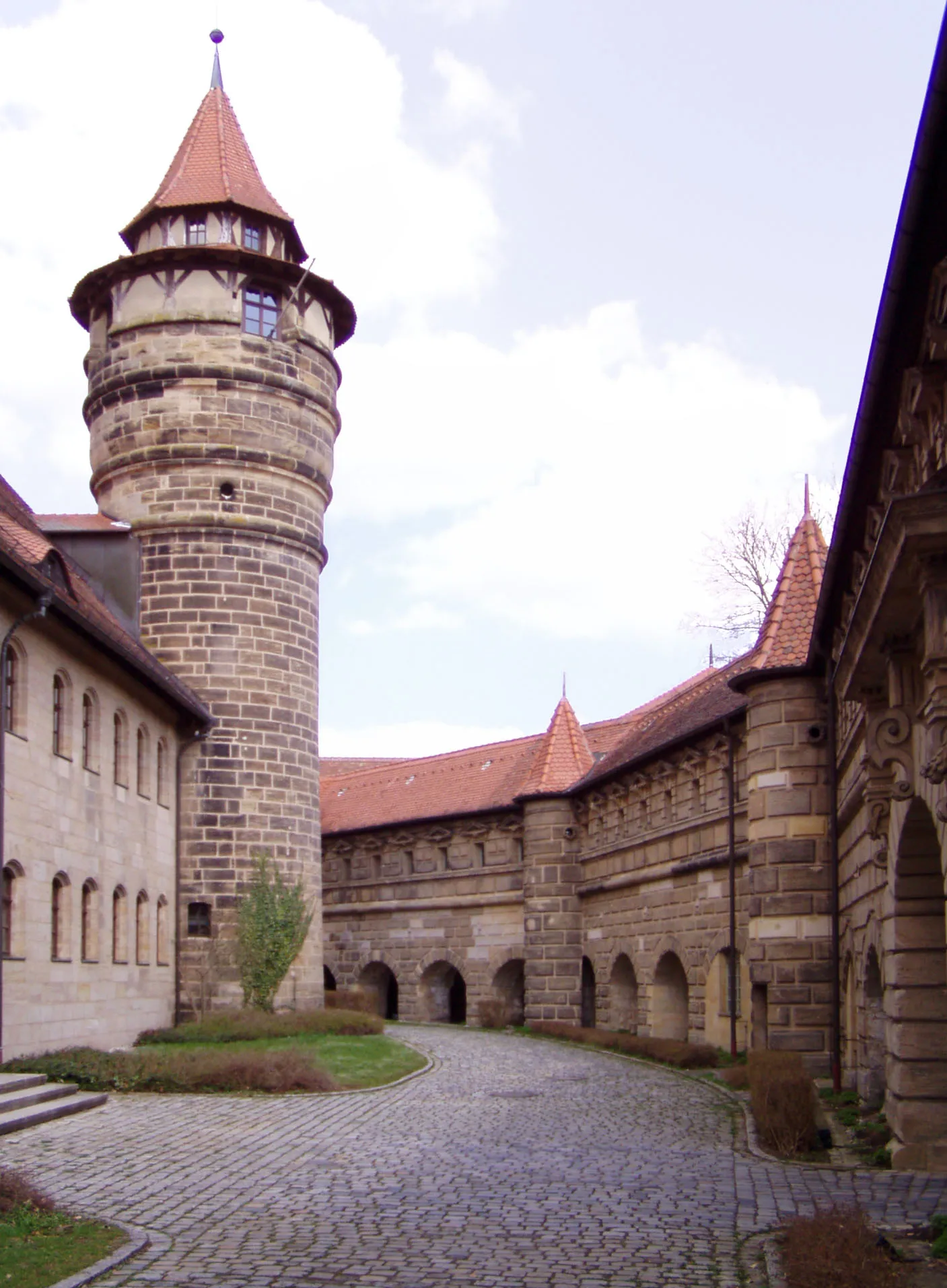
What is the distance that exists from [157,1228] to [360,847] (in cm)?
3290

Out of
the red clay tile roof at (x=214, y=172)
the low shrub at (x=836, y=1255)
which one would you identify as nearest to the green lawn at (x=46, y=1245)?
the low shrub at (x=836, y=1255)

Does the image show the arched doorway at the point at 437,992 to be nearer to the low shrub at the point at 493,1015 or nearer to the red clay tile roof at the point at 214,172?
the low shrub at the point at 493,1015

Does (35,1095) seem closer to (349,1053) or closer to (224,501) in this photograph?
(349,1053)

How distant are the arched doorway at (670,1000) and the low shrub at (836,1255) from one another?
18.3 meters

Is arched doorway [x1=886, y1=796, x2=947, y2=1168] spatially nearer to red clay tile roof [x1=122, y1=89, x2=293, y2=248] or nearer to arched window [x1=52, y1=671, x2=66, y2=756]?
arched window [x1=52, y1=671, x2=66, y2=756]

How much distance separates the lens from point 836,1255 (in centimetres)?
738

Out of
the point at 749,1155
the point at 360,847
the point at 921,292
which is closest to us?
the point at 921,292

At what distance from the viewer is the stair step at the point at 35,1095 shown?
14.0 meters

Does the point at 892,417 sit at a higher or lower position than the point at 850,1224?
higher

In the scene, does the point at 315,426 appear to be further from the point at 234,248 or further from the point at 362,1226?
the point at 362,1226

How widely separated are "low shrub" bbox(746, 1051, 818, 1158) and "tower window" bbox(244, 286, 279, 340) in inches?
728

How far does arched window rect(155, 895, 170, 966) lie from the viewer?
2466 cm

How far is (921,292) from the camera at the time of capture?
870 centimetres

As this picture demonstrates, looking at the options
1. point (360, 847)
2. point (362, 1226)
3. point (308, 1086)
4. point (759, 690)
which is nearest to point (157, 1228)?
point (362, 1226)
